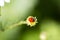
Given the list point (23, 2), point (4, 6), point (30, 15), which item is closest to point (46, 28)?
point (30, 15)

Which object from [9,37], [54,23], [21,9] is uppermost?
[21,9]

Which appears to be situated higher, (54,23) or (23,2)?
(23,2)

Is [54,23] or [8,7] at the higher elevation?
[8,7]

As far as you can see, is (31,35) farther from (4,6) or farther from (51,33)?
(4,6)

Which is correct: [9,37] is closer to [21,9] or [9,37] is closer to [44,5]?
[21,9]

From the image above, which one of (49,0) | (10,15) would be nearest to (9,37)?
(10,15)
